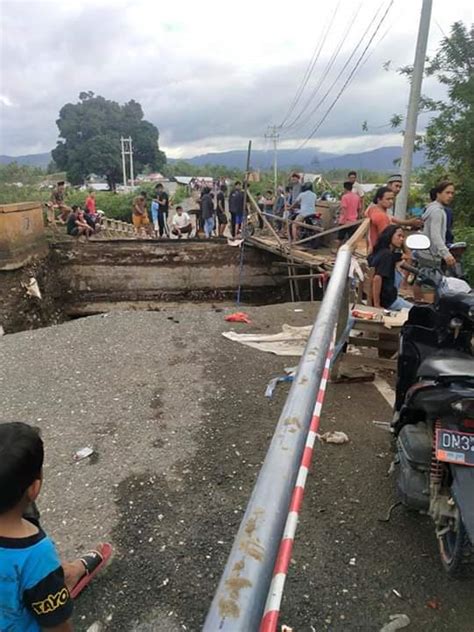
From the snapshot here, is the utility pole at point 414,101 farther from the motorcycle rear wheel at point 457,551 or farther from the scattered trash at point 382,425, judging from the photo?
the motorcycle rear wheel at point 457,551

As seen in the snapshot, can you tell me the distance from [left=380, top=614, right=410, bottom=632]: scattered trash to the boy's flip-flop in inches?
53.1

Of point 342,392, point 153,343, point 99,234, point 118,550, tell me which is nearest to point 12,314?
point 153,343

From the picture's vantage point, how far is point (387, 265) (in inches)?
204

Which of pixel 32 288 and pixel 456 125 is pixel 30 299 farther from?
pixel 456 125

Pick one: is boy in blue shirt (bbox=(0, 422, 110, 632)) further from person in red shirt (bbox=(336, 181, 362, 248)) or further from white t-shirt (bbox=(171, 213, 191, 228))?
white t-shirt (bbox=(171, 213, 191, 228))

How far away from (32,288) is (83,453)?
365 inches

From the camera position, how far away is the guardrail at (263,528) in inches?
33.2

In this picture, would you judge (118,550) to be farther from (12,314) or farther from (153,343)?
(12,314)

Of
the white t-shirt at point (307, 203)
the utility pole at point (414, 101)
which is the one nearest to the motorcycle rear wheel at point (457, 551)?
the utility pole at point (414, 101)

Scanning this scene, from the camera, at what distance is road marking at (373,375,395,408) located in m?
4.41

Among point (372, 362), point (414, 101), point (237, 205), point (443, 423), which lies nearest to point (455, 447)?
point (443, 423)

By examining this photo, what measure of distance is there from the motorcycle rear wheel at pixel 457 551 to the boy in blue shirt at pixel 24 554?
158 cm

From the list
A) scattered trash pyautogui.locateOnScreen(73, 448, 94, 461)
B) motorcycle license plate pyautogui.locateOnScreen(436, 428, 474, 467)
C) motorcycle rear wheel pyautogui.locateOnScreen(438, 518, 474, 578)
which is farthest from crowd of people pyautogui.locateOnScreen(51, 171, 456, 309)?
scattered trash pyautogui.locateOnScreen(73, 448, 94, 461)

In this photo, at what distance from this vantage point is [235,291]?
1468 cm
